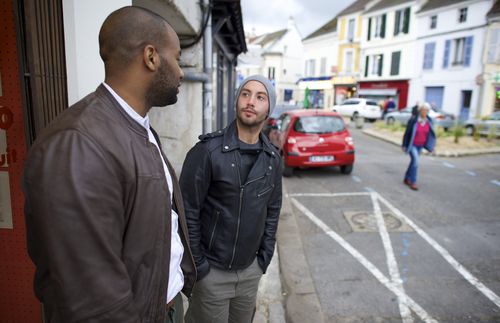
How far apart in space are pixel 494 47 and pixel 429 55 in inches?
195

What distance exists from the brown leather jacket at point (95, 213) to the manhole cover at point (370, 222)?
4586mm

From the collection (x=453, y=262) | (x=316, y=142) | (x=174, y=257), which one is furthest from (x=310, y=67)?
(x=174, y=257)

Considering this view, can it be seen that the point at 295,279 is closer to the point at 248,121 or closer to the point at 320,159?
the point at 248,121

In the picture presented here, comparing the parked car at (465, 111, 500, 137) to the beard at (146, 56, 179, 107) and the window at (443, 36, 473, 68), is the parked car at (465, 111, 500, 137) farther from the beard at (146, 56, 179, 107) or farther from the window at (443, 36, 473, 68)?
the beard at (146, 56, 179, 107)

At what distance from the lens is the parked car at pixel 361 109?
25469 millimetres

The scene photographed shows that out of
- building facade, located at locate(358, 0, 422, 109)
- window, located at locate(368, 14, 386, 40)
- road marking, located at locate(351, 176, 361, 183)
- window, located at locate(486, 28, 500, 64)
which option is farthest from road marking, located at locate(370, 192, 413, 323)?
window, located at locate(368, 14, 386, 40)

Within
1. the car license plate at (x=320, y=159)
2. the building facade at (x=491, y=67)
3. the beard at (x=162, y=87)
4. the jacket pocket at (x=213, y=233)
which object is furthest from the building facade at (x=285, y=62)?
the beard at (x=162, y=87)

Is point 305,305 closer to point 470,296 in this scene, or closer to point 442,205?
Answer: point 470,296

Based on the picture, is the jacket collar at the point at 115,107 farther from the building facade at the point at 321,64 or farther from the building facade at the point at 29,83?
the building facade at the point at 321,64

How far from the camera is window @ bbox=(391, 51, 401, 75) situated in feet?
92.2

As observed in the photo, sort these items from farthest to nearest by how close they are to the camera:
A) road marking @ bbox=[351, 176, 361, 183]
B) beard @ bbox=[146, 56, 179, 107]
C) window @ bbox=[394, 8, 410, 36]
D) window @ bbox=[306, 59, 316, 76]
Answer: window @ bbox=[306, 59, 316, 76], window @ bbox=[394, 8, 410, 36], road marking @ bbox=[351, 176, 361, 183], beard @ bbox=[146, 56, 179, 107]

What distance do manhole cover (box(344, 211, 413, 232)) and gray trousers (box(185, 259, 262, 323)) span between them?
3.42 metres

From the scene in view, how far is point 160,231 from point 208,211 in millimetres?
829

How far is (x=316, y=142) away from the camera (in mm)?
8273
